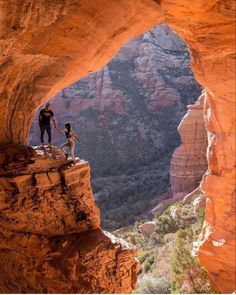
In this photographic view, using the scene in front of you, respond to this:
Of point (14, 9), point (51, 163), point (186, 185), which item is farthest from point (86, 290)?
point (186, 185)

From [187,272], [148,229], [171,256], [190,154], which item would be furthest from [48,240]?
[190,154]

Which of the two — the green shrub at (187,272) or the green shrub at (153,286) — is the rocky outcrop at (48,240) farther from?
the green shrub at (153,286)

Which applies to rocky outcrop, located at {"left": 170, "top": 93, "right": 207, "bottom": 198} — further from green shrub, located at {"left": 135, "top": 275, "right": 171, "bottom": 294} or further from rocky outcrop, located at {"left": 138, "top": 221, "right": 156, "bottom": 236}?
green shrub, located at {"left": 135, "top": 275, "right": 171, "bottom": 294}

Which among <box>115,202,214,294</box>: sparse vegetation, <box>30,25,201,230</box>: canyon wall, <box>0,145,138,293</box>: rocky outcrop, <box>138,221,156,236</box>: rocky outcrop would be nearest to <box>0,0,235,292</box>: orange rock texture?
<box>115,202,214,294</box>: sparse vegetation

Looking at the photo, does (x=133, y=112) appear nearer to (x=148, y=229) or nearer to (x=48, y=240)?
(x=148, y=229)

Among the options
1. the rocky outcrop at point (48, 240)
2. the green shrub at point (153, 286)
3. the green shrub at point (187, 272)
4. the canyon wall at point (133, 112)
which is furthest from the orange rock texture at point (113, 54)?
the canyon wall at point (133, 112)
